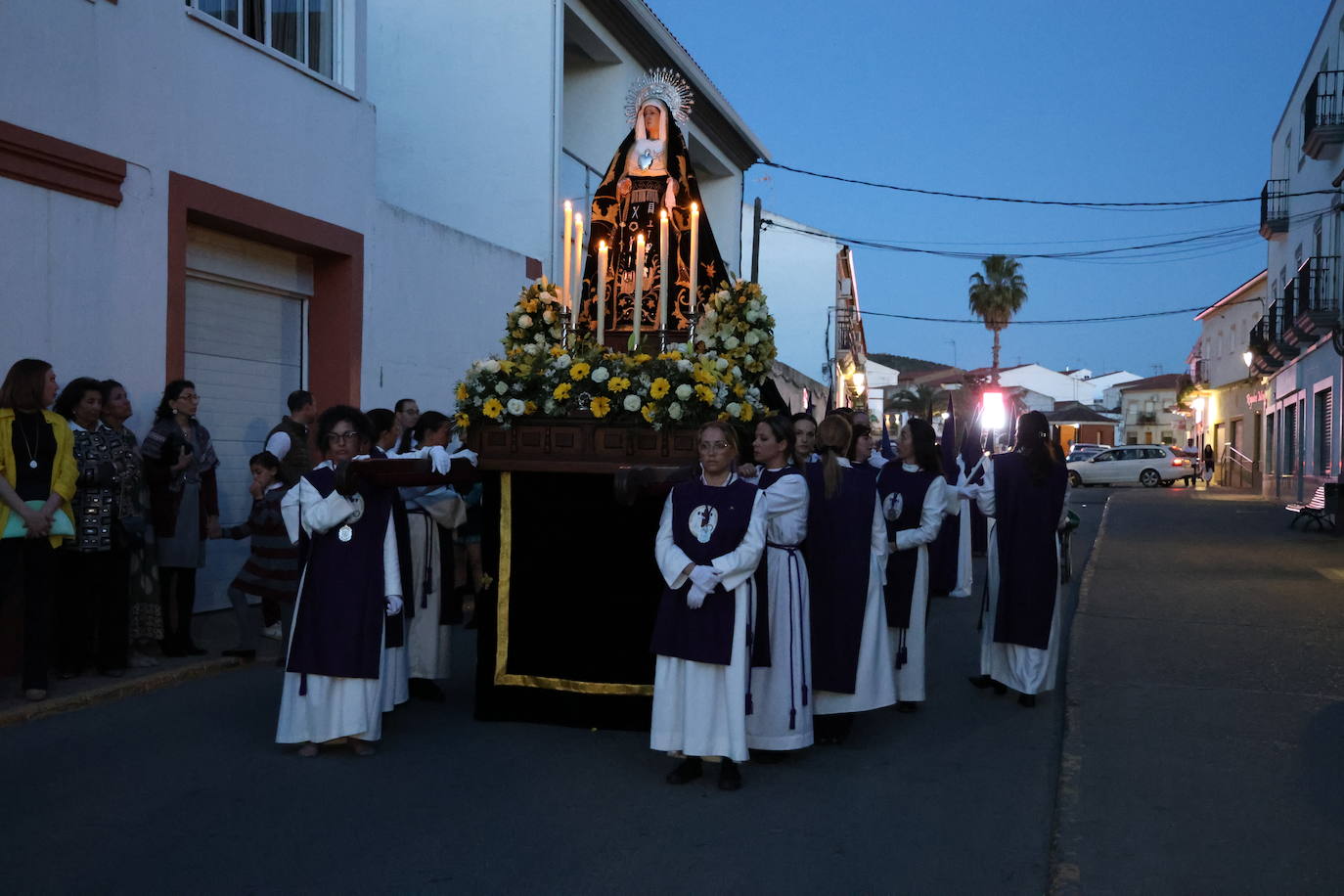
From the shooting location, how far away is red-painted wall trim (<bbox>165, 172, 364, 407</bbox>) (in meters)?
9.03

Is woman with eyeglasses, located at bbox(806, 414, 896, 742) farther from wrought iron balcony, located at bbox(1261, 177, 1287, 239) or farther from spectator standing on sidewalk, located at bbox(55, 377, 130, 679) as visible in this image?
wrought iron balcony, located at bbox(1261, 177, 1287, 239)

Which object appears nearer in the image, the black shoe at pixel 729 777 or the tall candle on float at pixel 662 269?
the black shoe at pixel 729 777

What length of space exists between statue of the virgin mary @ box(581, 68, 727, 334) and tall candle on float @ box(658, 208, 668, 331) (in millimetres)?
51

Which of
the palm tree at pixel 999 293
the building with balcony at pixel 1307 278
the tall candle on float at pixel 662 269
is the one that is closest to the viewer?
the tall candle on float at pixel 662 269

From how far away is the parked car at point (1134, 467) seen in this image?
139ft

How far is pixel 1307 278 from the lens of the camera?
25484mm

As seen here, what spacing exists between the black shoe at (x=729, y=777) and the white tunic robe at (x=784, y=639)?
33cm

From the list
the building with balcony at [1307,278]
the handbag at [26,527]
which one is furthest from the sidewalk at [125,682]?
the building with balcony at [1307,278]

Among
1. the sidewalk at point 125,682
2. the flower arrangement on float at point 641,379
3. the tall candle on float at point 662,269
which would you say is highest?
the tall candle on float at point 662,269

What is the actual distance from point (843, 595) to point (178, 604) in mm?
4469

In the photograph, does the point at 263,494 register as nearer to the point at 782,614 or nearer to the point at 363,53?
the point at 782,614

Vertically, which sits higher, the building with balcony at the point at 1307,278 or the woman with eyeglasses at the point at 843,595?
the building with balcony at the point at 1307,278

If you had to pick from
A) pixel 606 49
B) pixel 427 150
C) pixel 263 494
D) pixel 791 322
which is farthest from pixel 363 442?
pixel 791 322

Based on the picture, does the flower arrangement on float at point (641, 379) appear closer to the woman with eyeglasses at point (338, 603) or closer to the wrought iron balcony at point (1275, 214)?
the woman with eyeglasses at point (338, 603)
